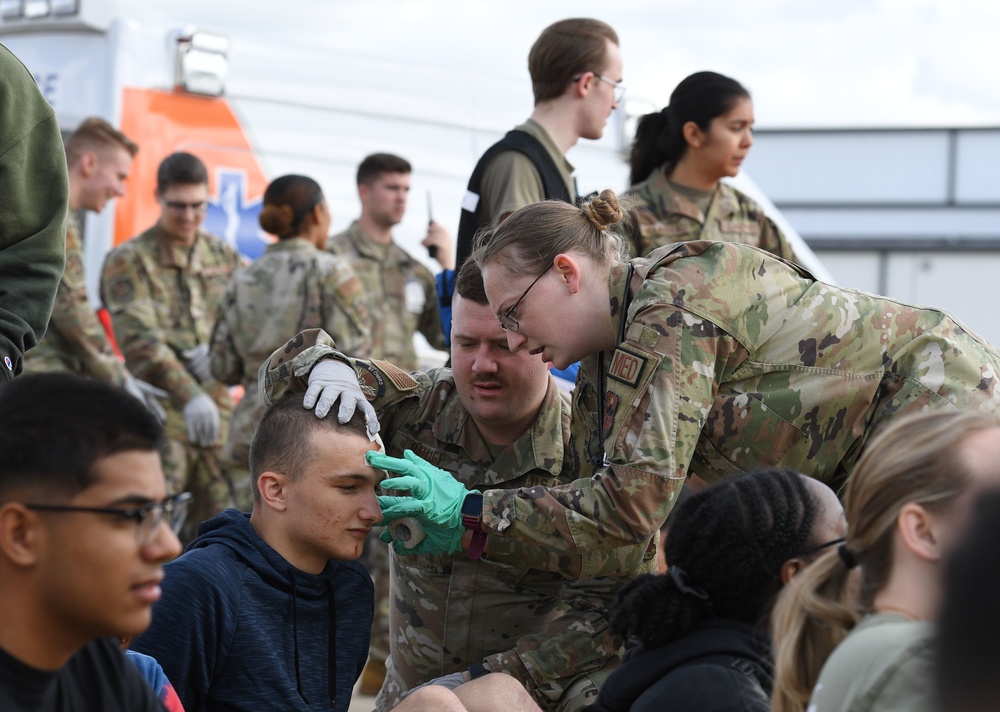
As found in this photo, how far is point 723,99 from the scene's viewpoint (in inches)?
173

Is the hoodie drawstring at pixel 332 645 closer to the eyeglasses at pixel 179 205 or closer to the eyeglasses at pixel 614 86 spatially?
the eyeglasses at pixel 614 86

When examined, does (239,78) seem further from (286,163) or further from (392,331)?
(392,331)

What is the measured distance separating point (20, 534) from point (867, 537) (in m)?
1.06

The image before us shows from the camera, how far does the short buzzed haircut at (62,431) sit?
5.21 ft

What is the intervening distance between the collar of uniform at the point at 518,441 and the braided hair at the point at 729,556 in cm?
73

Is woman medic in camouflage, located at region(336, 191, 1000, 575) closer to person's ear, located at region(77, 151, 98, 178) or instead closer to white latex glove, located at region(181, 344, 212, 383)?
person's ear, located at region(77, 151, 98, 178)

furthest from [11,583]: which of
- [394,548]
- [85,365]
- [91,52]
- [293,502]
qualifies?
[91,52]

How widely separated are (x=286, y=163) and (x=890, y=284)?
49.8 feet

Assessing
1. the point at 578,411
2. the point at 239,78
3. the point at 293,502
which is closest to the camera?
the point at 293,502

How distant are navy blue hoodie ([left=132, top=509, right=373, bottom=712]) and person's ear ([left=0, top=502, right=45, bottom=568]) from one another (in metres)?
0.79

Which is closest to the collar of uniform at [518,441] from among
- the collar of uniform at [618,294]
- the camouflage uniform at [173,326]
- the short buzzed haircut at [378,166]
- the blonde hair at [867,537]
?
the collar of uniform at [618,294]

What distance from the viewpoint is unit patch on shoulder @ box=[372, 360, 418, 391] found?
288cm

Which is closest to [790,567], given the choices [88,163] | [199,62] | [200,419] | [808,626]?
[808,626]

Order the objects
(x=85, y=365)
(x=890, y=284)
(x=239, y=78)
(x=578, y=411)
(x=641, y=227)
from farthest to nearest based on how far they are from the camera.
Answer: (x=890, y=284) < (x=239, y=78) < (x=85, y=365) < (x=641, y=227) < (x=578, y=411)
